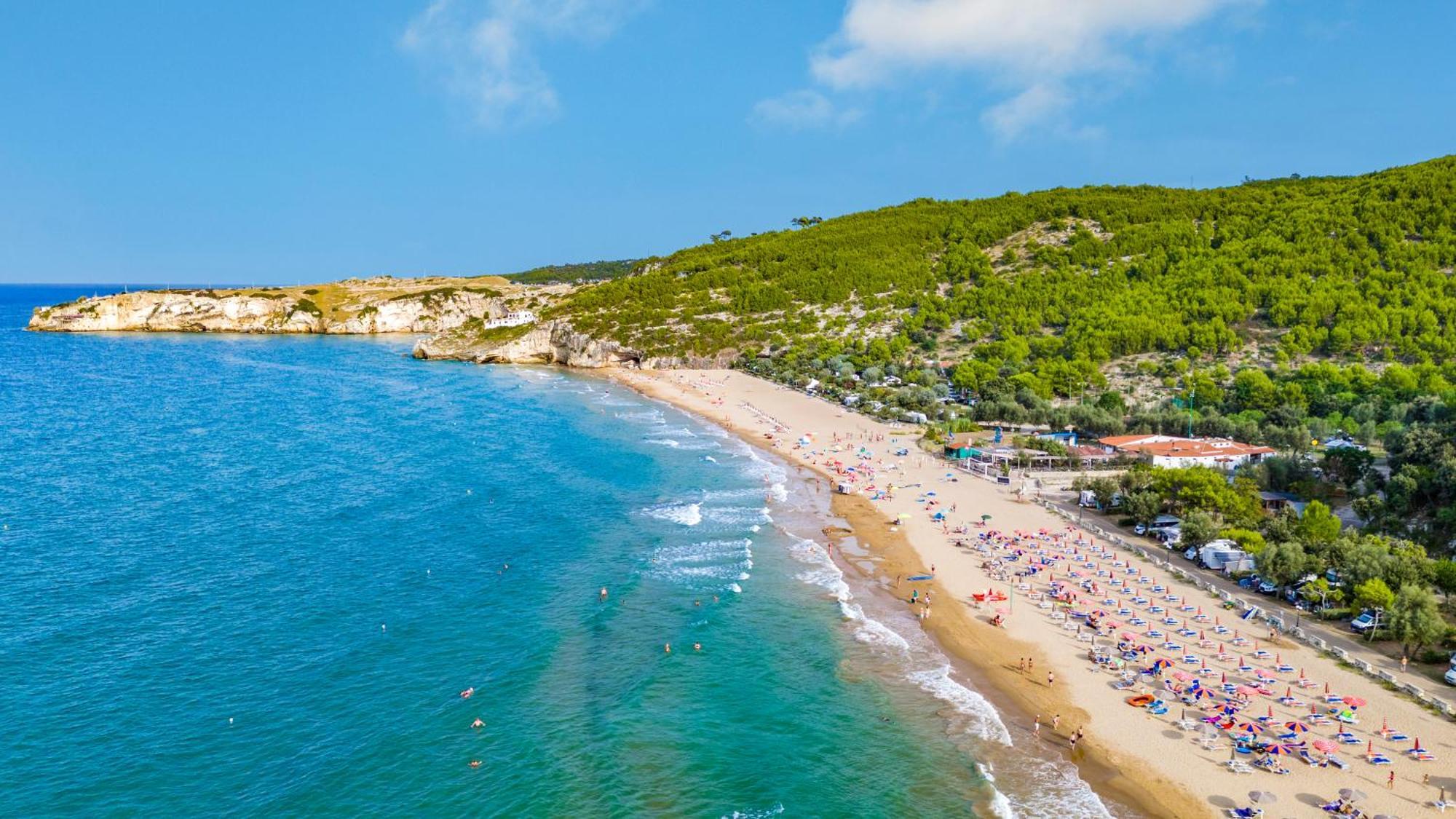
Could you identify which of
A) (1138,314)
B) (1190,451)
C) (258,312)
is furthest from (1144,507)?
(258,312)

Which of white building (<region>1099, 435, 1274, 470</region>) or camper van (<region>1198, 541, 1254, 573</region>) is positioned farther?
white building (<region>1099, 435, 1274, 470</region>)

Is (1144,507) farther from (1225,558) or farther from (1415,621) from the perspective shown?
(1415,621)

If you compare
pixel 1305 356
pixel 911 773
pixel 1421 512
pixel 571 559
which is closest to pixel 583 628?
pixel 571 559

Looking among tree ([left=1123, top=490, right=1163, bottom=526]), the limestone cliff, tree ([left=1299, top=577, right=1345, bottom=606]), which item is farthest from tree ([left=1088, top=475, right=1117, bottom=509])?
the limestone cliff

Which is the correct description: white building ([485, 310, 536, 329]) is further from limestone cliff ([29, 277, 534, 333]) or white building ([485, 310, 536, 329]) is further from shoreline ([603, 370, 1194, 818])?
shoreline ([603, 370, 1194, 818])

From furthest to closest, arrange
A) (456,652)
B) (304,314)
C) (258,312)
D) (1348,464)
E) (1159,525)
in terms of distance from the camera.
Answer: (304,314) → (258,312) → (1348,464) → (1159,525) → (456,652)
